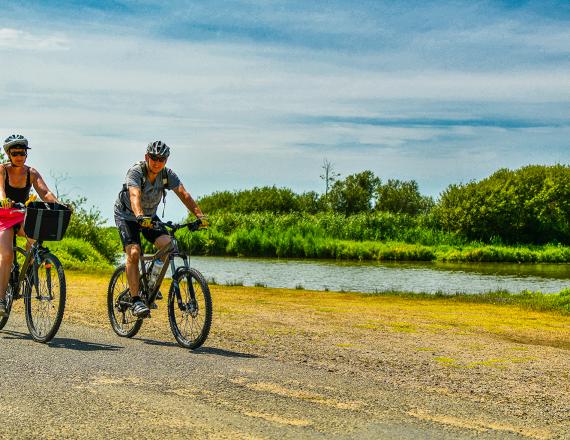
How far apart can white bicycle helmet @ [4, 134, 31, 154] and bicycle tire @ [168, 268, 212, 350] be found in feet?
8.32

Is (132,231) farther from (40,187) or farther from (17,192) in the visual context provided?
(17,192)

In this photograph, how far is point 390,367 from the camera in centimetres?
916

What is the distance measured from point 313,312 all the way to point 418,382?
7459 millimetres

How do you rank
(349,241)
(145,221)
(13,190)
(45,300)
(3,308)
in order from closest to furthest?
(145,221)
(45,300)
(13,190)
(3,308)
(349,241)

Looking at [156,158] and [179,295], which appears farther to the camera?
Answer: [179,295]

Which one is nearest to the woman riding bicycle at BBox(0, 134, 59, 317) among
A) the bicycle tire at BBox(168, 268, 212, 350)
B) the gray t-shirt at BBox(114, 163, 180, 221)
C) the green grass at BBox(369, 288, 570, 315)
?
the gray t-shirt at BBox(114, 163, 180, 221)

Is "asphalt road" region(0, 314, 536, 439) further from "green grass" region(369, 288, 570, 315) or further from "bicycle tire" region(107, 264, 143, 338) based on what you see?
"green grass" region(369, 288, 570, 315)

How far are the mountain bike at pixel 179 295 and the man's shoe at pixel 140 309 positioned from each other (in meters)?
0.14

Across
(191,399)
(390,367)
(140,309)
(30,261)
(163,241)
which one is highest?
(163,241)

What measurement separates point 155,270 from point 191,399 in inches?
131

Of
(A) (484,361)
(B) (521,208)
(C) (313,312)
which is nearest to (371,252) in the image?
(B) (521,208)

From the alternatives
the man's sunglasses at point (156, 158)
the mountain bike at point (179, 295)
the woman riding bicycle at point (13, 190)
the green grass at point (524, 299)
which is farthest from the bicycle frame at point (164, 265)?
the green grass at point (524, 299)

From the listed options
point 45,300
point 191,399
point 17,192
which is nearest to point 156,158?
point 17,192

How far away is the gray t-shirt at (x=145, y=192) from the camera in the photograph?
31.8ft
